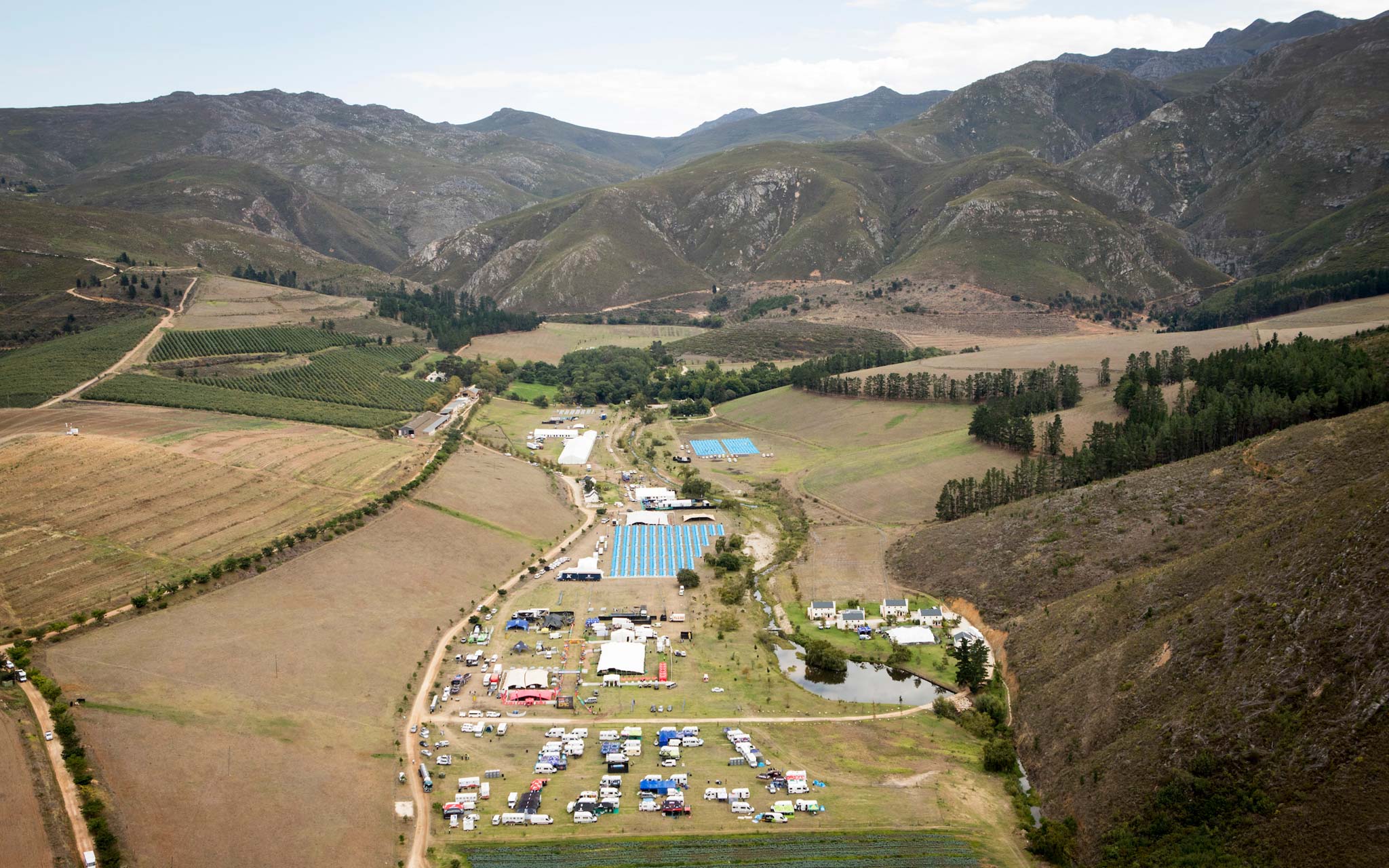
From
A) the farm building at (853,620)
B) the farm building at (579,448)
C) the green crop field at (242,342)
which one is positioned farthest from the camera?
the green crop field at (242,342)

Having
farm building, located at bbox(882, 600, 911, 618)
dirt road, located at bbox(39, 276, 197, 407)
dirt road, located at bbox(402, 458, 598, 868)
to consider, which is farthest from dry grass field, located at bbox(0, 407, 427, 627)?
farm building, located at bbox(882, 600, 911, 618)

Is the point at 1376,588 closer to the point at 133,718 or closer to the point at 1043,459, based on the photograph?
the point at 1043,459

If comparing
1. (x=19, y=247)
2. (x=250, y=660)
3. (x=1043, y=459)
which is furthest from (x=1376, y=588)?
(x=19, y=247)

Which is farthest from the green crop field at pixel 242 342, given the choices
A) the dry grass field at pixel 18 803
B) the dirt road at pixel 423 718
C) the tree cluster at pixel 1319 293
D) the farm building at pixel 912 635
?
the tree cluster at pixel 1319 293

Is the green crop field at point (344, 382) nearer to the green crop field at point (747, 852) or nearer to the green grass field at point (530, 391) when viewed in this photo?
the green grass field at point (530, 391)

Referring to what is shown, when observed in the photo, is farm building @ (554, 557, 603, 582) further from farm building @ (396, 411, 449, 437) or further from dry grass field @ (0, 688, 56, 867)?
farm building @ (396, 411, 449, 437)

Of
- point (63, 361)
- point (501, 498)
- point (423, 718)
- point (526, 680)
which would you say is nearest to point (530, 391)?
point (63, 361)
